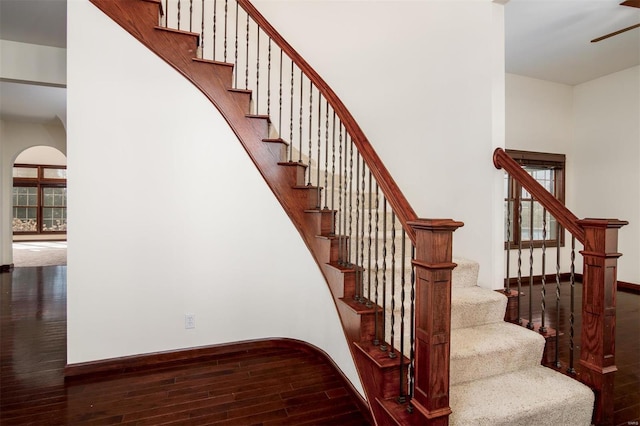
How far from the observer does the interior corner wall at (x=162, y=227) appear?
2646 millimetres

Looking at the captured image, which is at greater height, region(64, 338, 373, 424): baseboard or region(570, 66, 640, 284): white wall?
region(570, 66, 640, 284): white wall

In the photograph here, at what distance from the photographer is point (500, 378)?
1967 millimetres

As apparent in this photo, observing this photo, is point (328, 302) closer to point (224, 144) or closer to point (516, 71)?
point (224, 144)

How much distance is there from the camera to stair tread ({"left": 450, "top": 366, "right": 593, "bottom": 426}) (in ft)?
5.36

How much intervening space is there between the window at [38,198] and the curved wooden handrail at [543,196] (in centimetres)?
1221

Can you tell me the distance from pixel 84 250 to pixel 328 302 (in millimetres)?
2011

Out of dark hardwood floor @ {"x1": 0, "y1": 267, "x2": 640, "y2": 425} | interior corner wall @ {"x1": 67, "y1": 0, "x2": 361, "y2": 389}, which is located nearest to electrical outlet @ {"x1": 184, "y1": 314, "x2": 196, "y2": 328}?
interior corner wall @ {"x1": 67, "y1": 0, "x2": 361, "y2": 389}

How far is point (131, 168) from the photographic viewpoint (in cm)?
276

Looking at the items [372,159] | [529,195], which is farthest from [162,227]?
[529,195]

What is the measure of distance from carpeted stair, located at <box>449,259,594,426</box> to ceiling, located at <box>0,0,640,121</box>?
3.17 meters

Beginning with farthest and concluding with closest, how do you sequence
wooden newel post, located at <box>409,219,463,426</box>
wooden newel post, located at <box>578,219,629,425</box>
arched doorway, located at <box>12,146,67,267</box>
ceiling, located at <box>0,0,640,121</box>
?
1. arched doorway, located at <box>12,146,67,267</box>
2. ceiling, located at <box>0,0,640,121</box>
3. wooden newel post, located at <box>578,219,629,425</box>
4. wooden newel post, located at <box>409,219,463,426</box>

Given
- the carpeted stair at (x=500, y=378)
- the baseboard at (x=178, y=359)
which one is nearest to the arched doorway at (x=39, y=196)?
the baseboard at (x=178, y=359)

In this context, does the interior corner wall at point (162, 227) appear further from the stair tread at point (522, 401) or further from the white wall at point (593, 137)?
the white wall at point (593, 137)

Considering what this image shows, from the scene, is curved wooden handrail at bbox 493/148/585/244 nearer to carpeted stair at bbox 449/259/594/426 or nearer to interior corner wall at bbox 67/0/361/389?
carpeted stair at bbox 449/259/594/426
